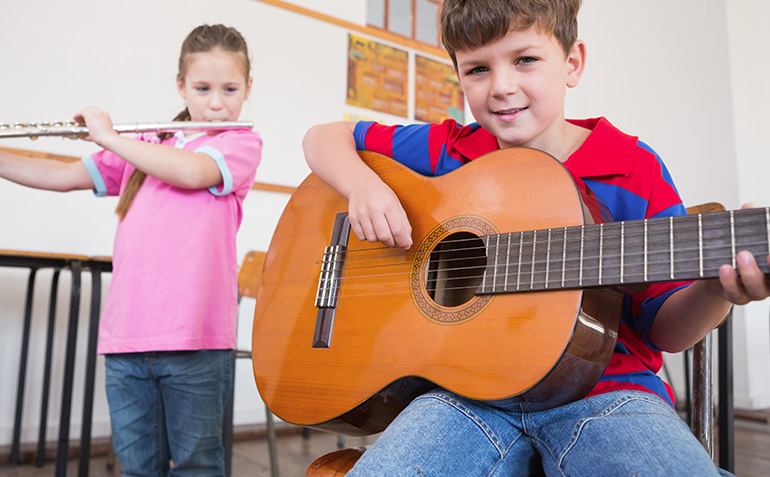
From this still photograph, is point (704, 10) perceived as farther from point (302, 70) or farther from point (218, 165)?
point (218, 165)

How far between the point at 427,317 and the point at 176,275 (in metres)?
0.73

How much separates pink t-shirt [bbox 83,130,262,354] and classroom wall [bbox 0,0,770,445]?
4.18ft

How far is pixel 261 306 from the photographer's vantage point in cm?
107

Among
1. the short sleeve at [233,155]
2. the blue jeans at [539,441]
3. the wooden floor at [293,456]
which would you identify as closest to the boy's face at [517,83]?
the blue jeans at [539,441]

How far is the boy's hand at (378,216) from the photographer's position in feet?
2.89

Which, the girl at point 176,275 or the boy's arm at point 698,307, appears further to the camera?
the girl at point 176,275

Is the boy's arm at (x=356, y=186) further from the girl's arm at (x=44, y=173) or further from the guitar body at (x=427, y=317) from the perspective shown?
the girl's arm at (x=44, y=173)

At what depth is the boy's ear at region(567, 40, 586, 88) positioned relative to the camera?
955 millimetres

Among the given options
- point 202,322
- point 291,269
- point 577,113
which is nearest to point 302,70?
point 577,113

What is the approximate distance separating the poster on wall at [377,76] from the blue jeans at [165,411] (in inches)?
83.9

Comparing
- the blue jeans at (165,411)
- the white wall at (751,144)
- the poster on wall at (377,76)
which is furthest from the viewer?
the white wall at (751,144)

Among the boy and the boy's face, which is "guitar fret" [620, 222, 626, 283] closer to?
the boy

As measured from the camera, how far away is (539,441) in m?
0.73

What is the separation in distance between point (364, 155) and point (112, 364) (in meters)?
0.73
